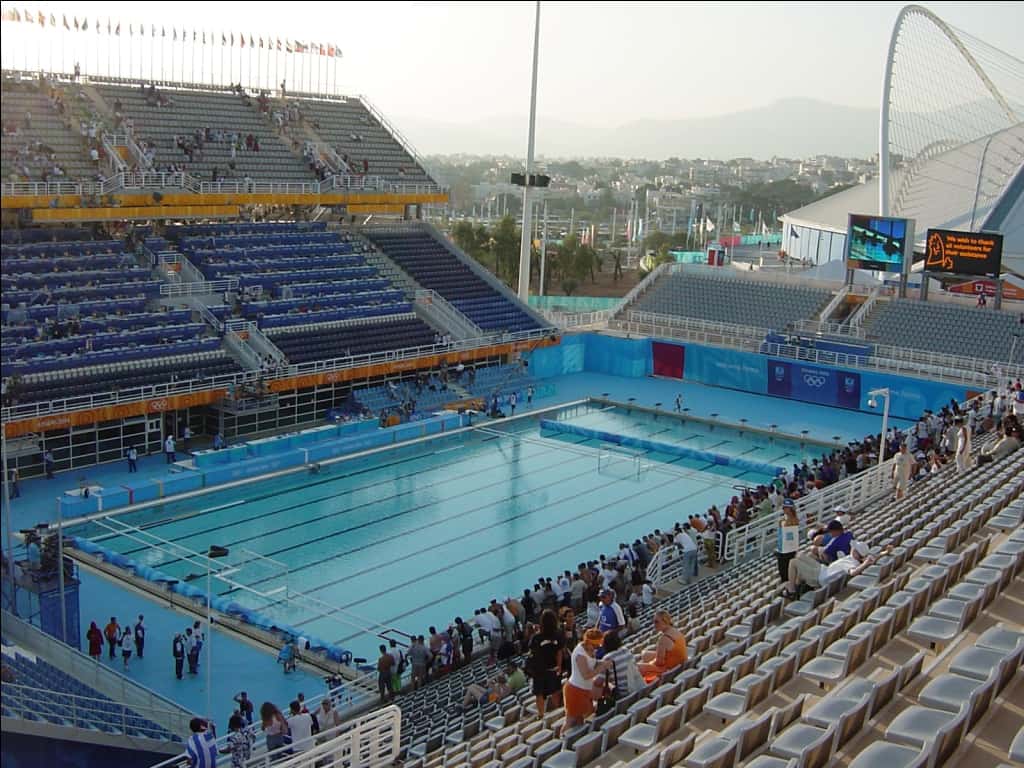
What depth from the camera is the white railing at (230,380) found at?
21544 mm

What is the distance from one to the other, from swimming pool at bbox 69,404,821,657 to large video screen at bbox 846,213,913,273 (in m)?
8.75

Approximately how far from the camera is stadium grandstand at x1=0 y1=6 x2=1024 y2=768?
8352mm

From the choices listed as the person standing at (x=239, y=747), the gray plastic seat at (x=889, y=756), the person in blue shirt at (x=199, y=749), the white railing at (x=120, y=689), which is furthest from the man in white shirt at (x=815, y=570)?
the white railing at (x=120, y=689)

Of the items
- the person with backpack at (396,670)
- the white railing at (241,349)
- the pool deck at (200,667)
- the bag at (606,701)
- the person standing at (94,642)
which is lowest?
the pool deck at (200,667)

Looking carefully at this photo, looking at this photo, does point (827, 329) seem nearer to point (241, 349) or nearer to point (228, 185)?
point (241, 349)

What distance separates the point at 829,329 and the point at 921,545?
23.3 m

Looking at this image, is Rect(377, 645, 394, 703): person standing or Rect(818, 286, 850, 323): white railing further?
Rect(818, 286, 850, 323): white railing

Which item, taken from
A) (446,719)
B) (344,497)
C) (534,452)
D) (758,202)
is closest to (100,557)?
(344,497)

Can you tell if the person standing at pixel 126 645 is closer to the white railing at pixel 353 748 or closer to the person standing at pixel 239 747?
the person standing at pixel 239 747

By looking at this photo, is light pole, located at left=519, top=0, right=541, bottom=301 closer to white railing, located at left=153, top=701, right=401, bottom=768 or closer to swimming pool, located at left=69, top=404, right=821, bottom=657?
swimming pool, located at left=69, top=404, right=821, bottom=657

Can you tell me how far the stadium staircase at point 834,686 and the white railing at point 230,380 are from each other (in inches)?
461

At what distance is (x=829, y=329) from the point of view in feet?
112

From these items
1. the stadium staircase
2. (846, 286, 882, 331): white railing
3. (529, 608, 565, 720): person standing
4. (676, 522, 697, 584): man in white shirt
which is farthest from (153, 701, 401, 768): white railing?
(846, 286, 882, 331): white railing

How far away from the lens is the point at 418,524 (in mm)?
20734
